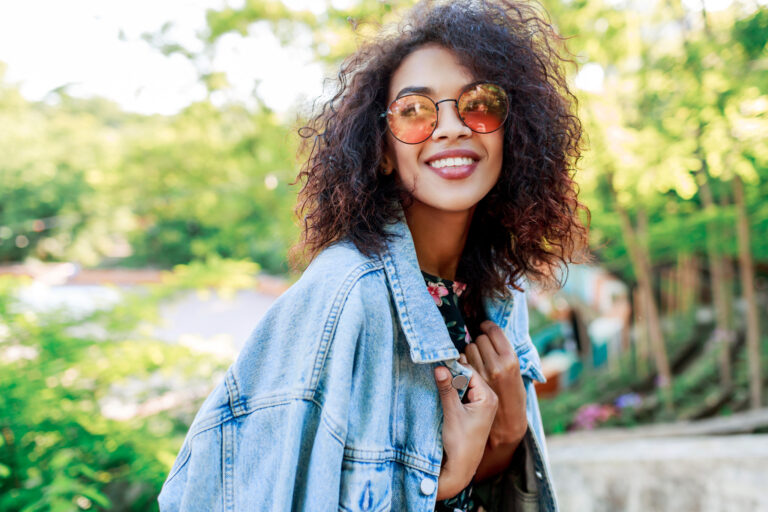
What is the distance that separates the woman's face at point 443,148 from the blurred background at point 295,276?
35cm

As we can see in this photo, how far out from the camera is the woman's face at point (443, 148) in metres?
1.30

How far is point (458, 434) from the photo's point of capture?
122 cm

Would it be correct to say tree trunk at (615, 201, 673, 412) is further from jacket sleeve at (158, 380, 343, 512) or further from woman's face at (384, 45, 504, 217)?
jacket sleeve at (158, 380, 343, 512)

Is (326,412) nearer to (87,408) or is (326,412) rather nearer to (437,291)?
(437,291)

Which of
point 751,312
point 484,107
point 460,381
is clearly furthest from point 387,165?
point 751,312

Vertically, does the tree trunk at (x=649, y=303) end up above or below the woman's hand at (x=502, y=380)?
below

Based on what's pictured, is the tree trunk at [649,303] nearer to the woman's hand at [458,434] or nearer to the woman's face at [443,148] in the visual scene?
the woman's face at [443,148]

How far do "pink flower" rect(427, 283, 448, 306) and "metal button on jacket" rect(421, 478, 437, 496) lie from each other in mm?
458

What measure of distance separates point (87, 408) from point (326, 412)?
→ 225 cm

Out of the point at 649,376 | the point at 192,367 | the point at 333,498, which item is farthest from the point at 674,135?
the point at 649,376

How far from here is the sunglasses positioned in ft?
4.25

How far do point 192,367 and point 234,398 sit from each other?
218 cm

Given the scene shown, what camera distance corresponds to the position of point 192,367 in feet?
10.0

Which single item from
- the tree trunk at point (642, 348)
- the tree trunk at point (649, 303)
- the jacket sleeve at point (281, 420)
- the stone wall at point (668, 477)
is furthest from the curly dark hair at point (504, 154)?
the tree trunk at point (642, 348)
